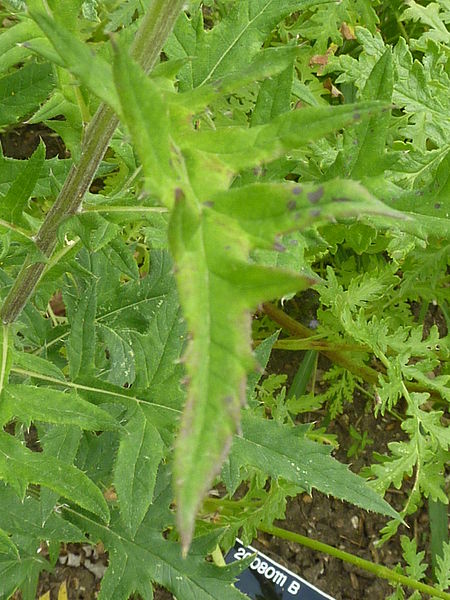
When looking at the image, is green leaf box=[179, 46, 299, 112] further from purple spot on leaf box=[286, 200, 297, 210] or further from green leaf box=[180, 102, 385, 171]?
purple spot on leaf box=[286, 200, 297, 210]


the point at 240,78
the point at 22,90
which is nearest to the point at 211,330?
the point at 240,78

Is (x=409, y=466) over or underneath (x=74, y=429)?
underneath

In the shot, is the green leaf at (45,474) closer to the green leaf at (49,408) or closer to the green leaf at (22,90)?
the green leaf at (49,408)

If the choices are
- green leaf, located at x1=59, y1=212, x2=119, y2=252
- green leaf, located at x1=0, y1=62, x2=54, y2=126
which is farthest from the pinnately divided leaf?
green leaf, located at x1=0, y1=62, x2=54, y2=126

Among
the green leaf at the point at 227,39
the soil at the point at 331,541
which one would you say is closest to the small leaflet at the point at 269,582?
the soil at the point at 331,541

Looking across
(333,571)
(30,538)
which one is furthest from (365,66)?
(333,571)

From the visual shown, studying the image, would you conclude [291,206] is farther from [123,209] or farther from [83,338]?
[83,338]

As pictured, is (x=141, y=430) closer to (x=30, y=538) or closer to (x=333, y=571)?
(x=30, y=538)
